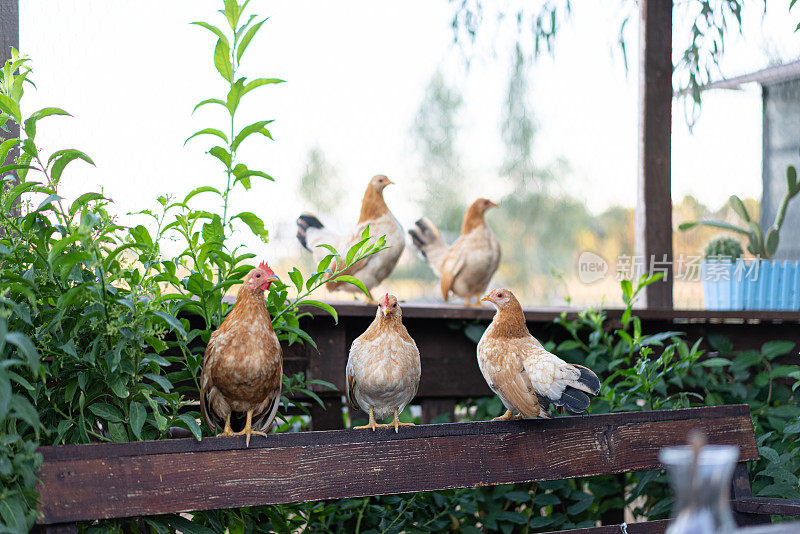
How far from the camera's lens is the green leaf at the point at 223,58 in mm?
1239

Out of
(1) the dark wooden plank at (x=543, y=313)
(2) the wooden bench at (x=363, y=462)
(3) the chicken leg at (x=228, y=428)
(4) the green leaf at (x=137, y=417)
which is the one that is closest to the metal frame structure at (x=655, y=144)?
(1) the dark wooden plank at (x=543, y=313)

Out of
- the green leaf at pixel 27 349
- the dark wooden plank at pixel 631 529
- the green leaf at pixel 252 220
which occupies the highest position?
the green leaf at pixel 252 220

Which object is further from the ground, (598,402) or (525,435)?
(525,435)

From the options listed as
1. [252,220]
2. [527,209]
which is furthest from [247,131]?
[527,209]

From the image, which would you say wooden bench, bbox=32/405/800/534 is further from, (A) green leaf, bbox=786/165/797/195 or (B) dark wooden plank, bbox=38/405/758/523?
(A) green leaf, bbox=786/165/797/195

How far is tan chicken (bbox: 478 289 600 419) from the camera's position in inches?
50.9

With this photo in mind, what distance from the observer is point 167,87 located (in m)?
1.99

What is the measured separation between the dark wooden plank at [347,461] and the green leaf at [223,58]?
0.63 metres

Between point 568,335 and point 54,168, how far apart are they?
1.76m

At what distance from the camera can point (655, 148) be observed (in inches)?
96.6

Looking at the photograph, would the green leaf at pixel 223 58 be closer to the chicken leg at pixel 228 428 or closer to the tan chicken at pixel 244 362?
the tan chicken at pixel 244 362

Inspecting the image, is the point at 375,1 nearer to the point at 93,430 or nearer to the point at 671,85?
the point at 671,85

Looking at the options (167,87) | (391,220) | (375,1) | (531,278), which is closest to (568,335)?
(531,278)

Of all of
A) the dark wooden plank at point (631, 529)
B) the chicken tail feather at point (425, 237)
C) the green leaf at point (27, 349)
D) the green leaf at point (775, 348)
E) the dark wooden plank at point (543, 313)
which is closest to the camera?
the green leaf at point (27, 349)
